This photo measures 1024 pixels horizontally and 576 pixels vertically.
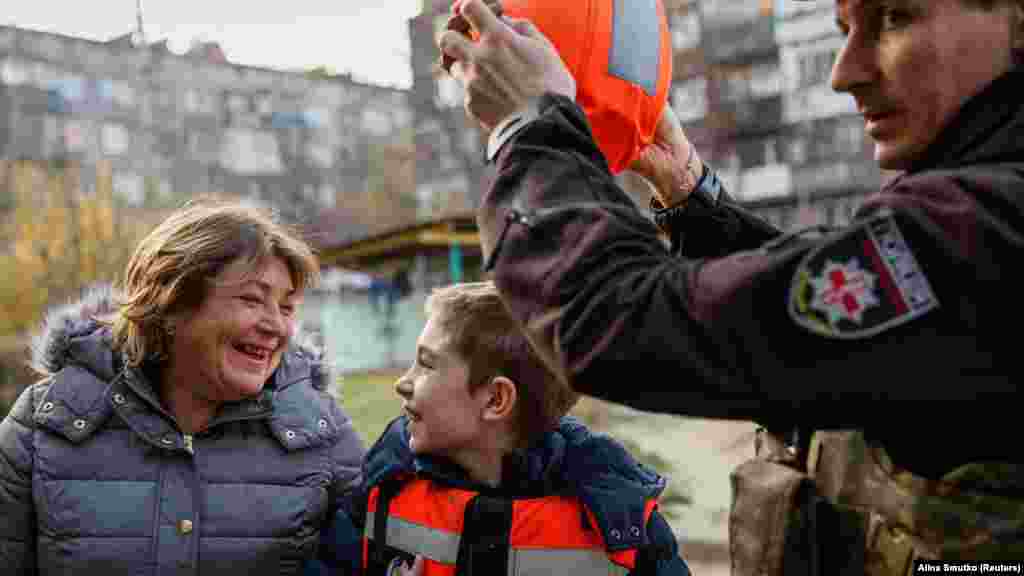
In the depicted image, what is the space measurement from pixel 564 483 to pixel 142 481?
107cm

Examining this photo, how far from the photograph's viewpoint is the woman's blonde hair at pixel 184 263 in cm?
270

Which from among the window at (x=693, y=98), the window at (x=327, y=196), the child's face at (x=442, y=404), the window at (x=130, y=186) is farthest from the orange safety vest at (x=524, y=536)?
the window at (x=327, y=196)

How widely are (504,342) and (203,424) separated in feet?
2.75

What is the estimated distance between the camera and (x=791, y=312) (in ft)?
4.26

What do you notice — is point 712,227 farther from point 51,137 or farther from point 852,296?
point 51,137

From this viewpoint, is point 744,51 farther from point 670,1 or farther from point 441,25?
point 441,25

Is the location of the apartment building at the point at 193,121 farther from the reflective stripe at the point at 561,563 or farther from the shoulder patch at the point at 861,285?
the shoulder patch at the point at 861,285

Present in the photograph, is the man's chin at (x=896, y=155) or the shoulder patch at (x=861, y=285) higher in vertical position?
the man's chin at (x=896, y=155)

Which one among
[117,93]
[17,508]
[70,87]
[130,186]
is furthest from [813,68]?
[70,87]

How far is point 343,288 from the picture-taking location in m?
27.7

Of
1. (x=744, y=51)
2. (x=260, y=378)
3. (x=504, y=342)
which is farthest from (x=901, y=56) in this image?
(x=744, y=51)

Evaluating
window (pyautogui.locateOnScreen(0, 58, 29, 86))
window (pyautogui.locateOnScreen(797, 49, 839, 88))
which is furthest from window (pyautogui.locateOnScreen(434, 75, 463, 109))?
window (pyautogui.locateOnScreen(0, 58, 29, 86))

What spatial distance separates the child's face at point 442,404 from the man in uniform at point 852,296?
1.09 m

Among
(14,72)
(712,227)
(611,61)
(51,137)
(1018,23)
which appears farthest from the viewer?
(14,72)
